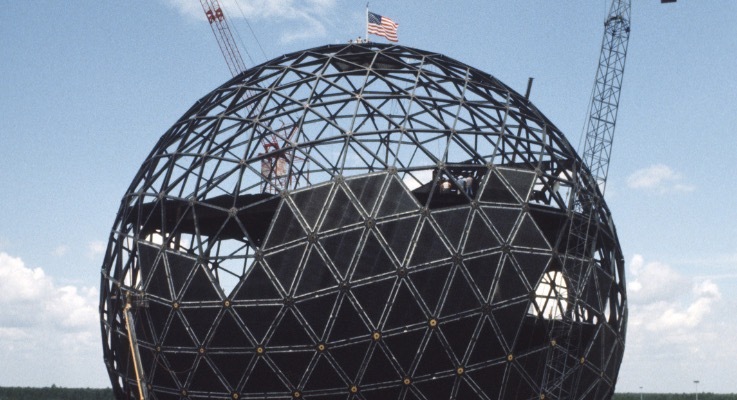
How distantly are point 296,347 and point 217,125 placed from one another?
1073cm

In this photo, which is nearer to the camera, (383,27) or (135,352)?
(135,352)

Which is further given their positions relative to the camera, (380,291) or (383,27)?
(383,27)

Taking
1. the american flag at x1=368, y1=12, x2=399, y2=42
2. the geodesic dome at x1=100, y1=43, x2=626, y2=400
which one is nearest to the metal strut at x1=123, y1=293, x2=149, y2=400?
the geodesic dome at x1=100, y1=43, x2=626, y2=400

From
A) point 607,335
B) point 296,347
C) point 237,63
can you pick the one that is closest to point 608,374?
point 607,335

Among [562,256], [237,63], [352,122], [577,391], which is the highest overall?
[237,63]

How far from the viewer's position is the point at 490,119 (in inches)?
1492

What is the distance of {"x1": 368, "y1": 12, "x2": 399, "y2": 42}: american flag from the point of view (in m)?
46.5

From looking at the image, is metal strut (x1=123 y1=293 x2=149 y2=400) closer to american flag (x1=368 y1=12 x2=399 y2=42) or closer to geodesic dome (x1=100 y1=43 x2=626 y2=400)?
geodesic dome (x1=100 y1=43 x2=626 y2=400)

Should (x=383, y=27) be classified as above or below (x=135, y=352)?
above

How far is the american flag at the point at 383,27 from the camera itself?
46.5 metres

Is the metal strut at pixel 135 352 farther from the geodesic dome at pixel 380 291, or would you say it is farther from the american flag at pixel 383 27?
the american flag at pixel 383 27

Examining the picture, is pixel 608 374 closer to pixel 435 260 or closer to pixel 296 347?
pixel 435 260

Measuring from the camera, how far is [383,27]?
46.9 meters

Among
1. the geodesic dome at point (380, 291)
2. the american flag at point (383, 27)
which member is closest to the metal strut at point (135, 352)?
the geodesic dome at point (380, 291)
